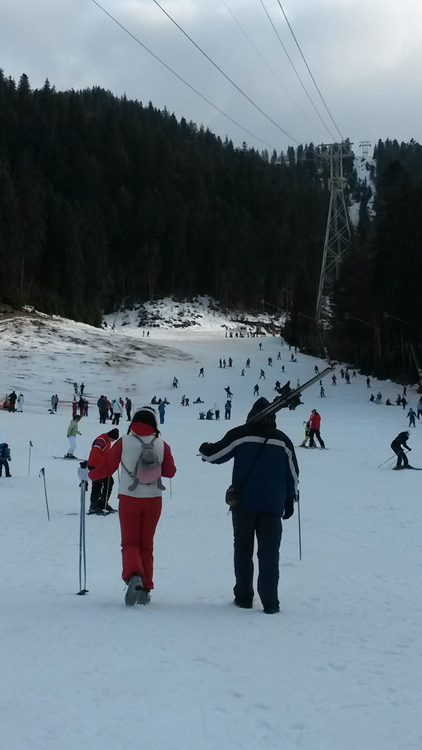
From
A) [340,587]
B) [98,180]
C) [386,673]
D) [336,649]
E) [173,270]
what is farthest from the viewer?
[98,180]

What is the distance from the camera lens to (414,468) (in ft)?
62.4

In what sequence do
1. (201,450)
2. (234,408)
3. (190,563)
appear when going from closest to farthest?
(201,450), (190,563), (234,408)

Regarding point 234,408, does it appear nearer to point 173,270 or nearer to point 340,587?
point 340,587

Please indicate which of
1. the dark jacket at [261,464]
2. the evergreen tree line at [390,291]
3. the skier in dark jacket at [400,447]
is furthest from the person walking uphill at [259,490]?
the evergreen tree line at [390,291]

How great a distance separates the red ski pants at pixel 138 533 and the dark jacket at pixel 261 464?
2.07ft

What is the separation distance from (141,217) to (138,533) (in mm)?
128970

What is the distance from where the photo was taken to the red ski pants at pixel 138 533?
583 centimetres

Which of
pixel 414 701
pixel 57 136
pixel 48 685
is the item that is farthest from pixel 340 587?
pixel 57 136

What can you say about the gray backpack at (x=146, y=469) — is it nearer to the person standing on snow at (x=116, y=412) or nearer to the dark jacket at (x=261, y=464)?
the dark jacket at (x=261, y=464)

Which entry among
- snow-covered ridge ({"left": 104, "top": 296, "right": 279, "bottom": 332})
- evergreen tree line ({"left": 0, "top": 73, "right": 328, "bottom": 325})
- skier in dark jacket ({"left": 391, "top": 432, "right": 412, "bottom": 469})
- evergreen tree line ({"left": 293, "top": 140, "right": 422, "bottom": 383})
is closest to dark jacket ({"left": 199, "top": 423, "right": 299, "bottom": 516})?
skier in dark jacket ({"left": 391, "top": 432, "right": 412, "bottom": 469})

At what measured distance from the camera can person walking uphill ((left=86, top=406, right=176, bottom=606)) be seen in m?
5.80

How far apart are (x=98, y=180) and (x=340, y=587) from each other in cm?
13484

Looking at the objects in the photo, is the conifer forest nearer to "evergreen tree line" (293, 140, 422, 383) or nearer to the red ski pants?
"evergreen tree line" (293, 140, 422, 383)

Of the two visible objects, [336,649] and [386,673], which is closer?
[386,673]
